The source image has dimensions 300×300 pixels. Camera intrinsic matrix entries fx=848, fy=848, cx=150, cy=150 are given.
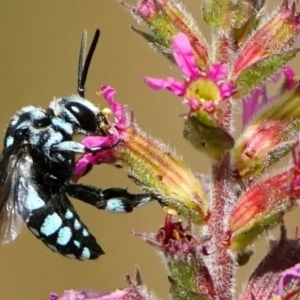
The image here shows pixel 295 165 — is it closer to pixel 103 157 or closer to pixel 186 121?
pixel 186 121

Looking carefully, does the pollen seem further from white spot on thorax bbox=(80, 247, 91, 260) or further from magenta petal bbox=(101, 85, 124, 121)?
white spot on thorax bbox=(80, 247, 91, 260)

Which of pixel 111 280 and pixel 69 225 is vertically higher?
pixel 111 280

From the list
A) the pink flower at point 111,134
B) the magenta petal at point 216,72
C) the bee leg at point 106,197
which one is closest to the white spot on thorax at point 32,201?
the bee leg at point 106,197

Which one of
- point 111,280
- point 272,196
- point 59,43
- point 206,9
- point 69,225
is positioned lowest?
point 272,196

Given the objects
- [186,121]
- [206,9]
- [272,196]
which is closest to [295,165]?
[272,196]

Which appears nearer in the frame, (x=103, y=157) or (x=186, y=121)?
(x=186, y=121)

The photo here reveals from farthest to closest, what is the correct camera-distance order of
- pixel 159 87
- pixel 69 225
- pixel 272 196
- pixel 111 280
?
pixel 111 280, pixel 69 225, pixel 272 196, pixel 159 87

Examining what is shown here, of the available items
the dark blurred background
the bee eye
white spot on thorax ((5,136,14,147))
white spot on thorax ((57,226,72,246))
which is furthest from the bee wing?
the dark blurred background
